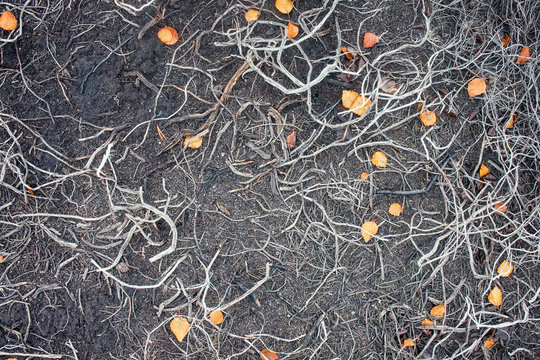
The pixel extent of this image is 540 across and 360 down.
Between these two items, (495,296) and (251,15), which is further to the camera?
(495,296)

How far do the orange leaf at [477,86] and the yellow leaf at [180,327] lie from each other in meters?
1.72

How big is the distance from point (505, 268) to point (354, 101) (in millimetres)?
1081

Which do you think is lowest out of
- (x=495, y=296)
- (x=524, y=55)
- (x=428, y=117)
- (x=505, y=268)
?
(x=495, y=296)

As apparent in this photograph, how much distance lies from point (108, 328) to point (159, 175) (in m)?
0.75

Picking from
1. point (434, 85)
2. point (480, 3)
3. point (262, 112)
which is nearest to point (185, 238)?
point (262, 112)

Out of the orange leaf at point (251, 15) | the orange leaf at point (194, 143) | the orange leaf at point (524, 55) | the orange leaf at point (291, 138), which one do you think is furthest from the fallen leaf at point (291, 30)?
the orange leaf at point (524, 55)

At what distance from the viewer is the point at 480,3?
1.68 m

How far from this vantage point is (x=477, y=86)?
168 centimetres

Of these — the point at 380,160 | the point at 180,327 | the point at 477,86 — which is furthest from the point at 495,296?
the point at 180,327

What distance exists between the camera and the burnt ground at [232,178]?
1.62 metres

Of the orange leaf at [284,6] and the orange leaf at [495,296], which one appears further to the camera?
the orange leaf at [495,296]

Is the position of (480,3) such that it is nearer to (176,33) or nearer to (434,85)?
(434,85)

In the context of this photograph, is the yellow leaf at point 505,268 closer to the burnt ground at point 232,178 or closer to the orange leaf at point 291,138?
the burnt ground at point 232,178

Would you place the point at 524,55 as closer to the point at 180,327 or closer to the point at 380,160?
the point at 380,160
